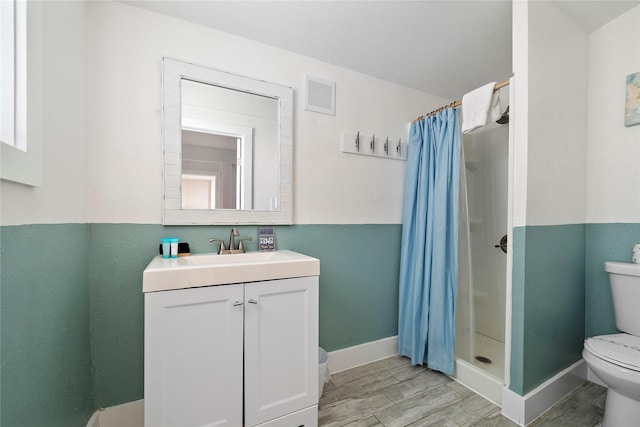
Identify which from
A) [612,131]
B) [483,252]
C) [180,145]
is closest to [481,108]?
[612,131]

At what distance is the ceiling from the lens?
143 cm

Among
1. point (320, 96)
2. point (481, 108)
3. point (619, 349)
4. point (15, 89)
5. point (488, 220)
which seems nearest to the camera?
point (15, 89)

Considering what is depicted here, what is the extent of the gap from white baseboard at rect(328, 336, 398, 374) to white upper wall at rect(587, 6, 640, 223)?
170 centimetres

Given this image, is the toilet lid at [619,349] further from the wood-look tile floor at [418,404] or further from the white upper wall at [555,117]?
the white upper wall at [555,117]

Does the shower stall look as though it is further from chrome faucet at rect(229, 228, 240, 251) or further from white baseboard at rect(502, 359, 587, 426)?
chrome faucet at rect(229, 228, 240, 251)

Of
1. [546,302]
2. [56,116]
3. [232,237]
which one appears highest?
[56,116]

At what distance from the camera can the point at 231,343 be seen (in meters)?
1.19

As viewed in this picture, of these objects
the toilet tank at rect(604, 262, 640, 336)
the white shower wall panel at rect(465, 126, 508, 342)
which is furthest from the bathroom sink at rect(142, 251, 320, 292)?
the toilet tank at rect(604, 262, 640, 336)

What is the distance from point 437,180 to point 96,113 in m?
2.13

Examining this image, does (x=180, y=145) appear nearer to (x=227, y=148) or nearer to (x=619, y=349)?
(x=227, y=148)

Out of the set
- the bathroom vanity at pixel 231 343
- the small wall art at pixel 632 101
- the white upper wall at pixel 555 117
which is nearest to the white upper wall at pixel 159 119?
the bathroom vanity at pixel 231 343

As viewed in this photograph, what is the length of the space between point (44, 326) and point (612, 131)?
3.06 meters

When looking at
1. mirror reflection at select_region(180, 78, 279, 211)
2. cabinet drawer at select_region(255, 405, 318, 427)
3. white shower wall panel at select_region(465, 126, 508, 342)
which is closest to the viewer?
cabinet drawer at select_region(255, 405, 318, 427)

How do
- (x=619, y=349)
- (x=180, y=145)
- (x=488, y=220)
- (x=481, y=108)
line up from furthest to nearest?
(x=488, y=220) < (x=481, y=108) < (x=180, y=145) < (x=619, y=349)
